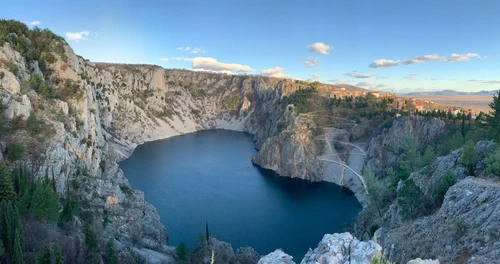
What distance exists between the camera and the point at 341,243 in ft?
70.6

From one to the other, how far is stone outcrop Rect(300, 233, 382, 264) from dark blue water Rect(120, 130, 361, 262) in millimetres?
35309

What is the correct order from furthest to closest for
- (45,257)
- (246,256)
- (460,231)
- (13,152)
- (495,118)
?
(495,118) → (246,256) → (13,152) → (45,257) → (460,231)

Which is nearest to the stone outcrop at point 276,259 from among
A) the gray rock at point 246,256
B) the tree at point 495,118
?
the gray rock at point 246,256

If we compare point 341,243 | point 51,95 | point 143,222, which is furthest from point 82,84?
point 341,243

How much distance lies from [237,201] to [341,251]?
197 feet

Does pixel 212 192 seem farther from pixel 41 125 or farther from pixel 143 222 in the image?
pixel 41 125

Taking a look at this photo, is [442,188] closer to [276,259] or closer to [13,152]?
[276,259]

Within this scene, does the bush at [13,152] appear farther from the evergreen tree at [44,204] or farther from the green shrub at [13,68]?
the green shrub at [13,68]

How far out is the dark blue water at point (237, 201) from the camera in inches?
2496

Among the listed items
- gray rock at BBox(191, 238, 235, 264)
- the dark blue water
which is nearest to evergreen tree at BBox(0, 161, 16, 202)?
gray rock at BBox(191, 238, 235, 264)

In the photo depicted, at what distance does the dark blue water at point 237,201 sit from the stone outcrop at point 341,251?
35309 mm

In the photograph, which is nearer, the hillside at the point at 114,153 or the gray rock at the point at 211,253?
the hillside at the point at 114,153

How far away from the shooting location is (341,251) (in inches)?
827

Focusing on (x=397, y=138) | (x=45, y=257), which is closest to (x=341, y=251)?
(x=45, y=257)
